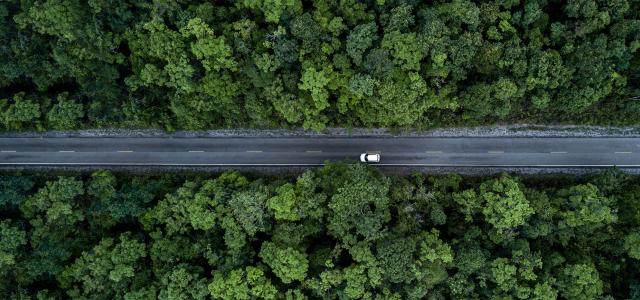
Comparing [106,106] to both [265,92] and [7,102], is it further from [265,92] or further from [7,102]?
[265,92]

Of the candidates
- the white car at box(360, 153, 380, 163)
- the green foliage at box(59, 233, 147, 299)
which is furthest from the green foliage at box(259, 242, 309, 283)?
the green foliage at box(59, 233, 147, 299)

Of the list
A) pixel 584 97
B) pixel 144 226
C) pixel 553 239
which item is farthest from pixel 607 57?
pixel 144 226

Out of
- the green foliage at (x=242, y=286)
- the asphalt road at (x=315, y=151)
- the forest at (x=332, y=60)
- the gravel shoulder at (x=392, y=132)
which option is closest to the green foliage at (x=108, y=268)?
the green foliage at (x=242, y=286)

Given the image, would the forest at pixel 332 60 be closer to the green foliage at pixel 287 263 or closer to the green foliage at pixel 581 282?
the green foliage at pixel 287 263

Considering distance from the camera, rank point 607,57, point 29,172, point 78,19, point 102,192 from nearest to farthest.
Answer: point 607,57 < point 78,19 < point 102,192 < point 29,172

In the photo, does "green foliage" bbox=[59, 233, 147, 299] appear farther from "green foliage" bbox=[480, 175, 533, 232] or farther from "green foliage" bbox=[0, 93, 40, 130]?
"green foliage" bbox=[480, 175, 533, 232]

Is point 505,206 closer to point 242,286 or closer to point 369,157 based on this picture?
point 369,157

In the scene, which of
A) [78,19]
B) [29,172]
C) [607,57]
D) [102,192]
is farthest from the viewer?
[29,172]
